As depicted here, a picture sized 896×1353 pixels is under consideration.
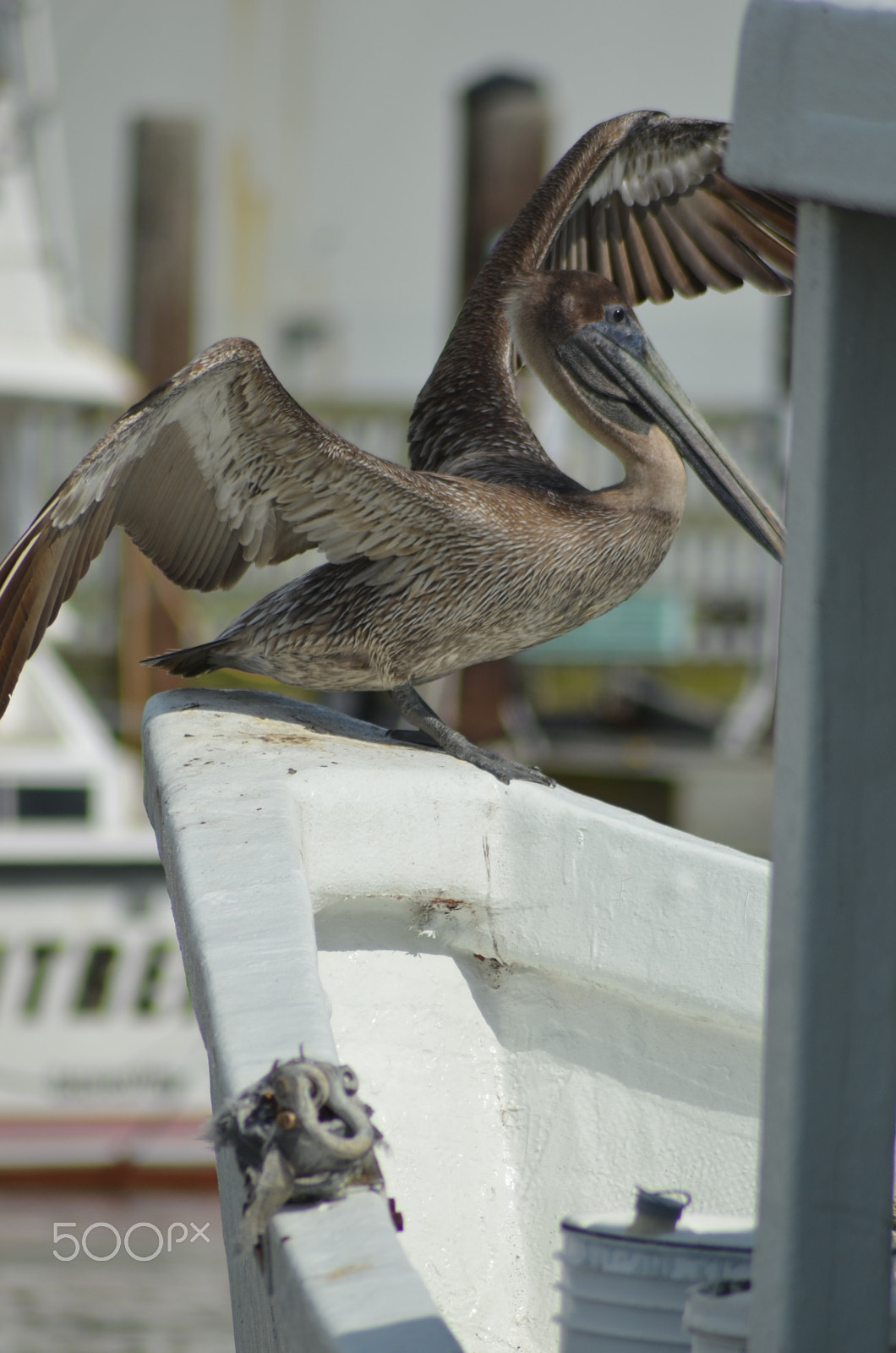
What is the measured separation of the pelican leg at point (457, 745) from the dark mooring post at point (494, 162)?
6892 millimetres

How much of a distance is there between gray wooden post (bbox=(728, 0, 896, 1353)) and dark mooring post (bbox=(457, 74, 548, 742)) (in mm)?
8632

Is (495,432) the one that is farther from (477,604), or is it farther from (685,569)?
(685,569)

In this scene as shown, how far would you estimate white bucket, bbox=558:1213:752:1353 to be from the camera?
3.86 ft

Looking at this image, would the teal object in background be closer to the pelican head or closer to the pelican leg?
the pelican head

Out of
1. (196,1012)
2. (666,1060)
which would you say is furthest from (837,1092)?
(666,1060)

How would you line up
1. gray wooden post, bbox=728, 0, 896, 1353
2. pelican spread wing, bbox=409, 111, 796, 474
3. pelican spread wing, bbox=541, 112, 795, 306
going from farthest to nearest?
pelican spread wing, bbox=541, 112, 795, 306
pelican spread wing, bbox=409, 111, 796, 474
gray wooden post, bbox=728, 0, 896, 1353

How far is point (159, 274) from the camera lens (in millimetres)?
10164

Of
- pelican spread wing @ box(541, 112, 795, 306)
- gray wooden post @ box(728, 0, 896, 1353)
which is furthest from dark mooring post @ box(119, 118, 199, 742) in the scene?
gray wooden post @ box(728, 0, 896, 1353)

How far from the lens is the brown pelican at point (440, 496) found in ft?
7.53

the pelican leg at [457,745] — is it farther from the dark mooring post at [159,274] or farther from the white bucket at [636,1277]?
the dark mooring post at [159,274]

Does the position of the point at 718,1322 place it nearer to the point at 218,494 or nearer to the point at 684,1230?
the point at 684,1230

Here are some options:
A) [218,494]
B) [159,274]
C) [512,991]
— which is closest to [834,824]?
[512,991]

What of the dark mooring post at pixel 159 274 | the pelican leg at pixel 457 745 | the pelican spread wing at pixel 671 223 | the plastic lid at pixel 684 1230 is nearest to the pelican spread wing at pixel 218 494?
the pelican leg at pixel 457 745

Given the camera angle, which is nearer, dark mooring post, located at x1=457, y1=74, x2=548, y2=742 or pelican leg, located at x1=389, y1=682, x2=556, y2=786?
pelican leg, located at x1=389, y1=682, x2=556, y2=786
